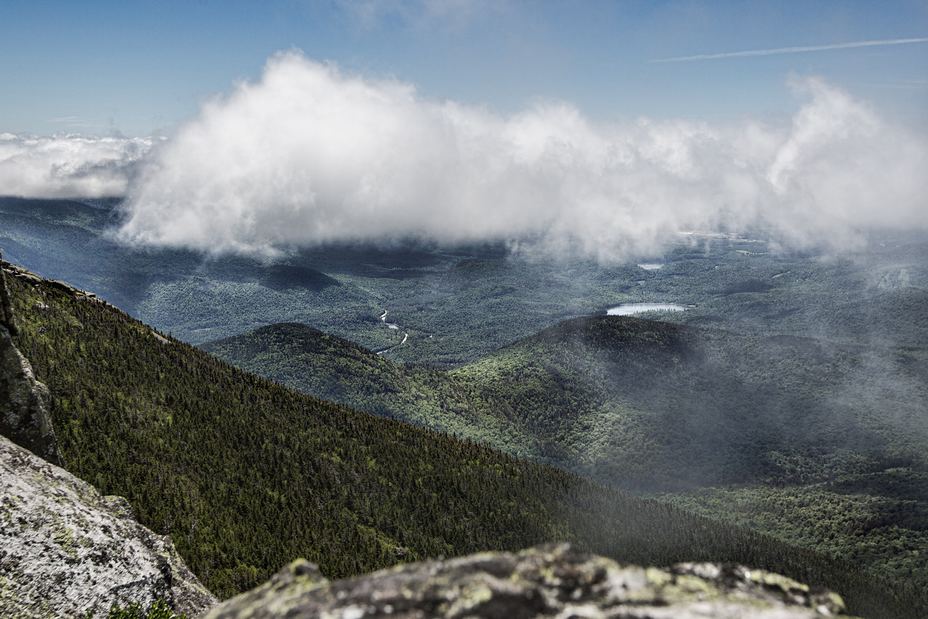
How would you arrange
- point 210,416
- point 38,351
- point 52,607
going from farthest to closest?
point 210,416 → point 38,351 → point 52,607

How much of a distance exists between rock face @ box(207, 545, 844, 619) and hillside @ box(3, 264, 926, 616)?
3688 inches

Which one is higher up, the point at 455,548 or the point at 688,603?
the point at 688,603

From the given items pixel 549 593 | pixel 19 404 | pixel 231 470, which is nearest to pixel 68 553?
pixel 19 404

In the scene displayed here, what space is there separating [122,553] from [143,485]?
7794 cm

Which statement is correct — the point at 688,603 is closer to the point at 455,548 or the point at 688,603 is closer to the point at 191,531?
the point at 191,531

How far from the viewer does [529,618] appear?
10.9 meters

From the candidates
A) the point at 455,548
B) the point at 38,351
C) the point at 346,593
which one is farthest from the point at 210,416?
the point at 346,593

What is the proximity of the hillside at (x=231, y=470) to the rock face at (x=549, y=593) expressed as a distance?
9367 cm

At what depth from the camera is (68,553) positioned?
35969 mm

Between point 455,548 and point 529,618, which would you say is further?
point 455,548

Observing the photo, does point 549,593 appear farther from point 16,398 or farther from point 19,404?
point 19,404

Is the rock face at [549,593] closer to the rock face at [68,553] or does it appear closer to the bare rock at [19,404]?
the rock face at [68,553]

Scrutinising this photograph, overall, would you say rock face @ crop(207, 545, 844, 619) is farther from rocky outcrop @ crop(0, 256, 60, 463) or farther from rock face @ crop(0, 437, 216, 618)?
rocky outcrop @ crop(0, 256, 60, 463)

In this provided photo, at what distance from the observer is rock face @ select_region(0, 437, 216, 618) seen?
3328 centimetres
